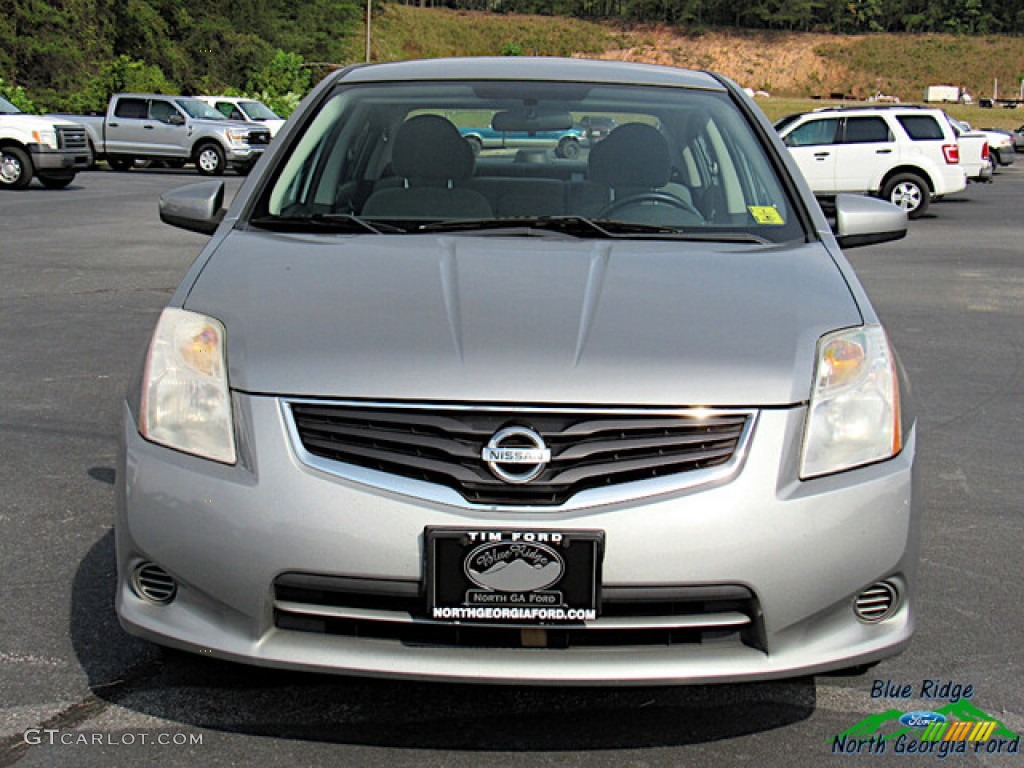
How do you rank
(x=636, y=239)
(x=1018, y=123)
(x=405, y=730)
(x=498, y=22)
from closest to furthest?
(x=405, y=730), (x=636, y=239), (x=1018, y=123), (x=498, y=22)

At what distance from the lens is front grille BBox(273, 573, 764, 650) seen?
103 inches

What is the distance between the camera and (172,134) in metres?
29.2

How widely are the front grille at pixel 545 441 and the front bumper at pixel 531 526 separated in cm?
6

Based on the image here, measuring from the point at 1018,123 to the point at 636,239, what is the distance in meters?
86.5

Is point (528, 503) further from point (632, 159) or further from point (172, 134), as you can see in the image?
point (172, 134)

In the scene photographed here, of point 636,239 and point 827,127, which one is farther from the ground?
point 636,239

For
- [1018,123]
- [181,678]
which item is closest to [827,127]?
[181,678]

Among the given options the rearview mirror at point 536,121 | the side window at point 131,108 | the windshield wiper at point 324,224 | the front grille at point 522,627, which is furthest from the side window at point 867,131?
the front grille at point 522,627

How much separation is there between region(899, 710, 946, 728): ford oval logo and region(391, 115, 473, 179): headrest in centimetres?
210

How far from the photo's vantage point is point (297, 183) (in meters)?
4.07

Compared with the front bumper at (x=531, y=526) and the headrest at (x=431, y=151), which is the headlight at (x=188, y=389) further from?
the headrest at (x=431, y=151)

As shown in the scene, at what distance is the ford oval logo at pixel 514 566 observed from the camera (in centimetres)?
259

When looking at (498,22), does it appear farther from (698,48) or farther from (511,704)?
(511,704)

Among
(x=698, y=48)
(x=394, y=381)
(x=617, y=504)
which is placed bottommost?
(x=698, y=48)
